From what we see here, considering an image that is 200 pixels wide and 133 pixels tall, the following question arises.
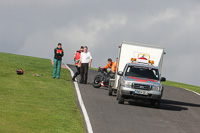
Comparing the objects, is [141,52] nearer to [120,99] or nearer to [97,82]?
[120,99]

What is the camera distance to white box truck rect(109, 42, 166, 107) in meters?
16.6

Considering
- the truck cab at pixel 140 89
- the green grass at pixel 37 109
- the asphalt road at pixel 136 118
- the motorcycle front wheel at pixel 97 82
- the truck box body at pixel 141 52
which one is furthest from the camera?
the motorcycle front wheel at pixel 97 82

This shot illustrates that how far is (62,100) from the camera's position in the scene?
1553cm

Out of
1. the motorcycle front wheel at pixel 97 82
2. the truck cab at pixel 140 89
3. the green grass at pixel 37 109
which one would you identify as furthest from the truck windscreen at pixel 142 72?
the motorcycle front wheel at pixel 97 82

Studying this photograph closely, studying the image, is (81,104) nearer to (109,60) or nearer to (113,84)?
(113,84)

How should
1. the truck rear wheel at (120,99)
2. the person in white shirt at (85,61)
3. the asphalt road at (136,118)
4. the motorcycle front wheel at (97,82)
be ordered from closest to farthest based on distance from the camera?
the asphalt road at (136,118) < the truck rear wheel at (120,99) < the motorcycle front wheel at (97,82) < the person in white shirt at (85,61)

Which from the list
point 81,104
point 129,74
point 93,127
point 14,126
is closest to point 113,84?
point 129,74

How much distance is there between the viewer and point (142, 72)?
1802 cm

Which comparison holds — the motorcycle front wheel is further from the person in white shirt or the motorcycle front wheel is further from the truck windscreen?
the truck windscreen

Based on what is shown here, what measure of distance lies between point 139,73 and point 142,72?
0.16 m

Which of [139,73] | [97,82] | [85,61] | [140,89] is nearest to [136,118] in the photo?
[140,89]

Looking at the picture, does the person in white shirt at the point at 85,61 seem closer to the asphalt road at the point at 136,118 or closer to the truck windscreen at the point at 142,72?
the truck windscreen at the point at 142,72

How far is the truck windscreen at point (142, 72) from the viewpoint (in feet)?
58.5

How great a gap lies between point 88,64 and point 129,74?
5809 mm
